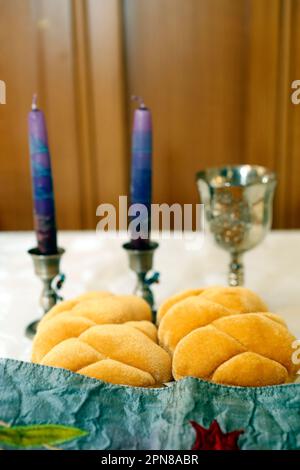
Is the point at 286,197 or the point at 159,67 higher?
the point at 159,67

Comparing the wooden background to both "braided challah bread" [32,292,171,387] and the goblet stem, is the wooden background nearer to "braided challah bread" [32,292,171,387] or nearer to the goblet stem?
the goblet stem

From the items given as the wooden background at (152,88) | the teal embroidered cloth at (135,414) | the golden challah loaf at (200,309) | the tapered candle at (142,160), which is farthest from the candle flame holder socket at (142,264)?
the wooden background at (152,88)

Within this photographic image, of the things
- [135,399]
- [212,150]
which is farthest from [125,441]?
[212,150]

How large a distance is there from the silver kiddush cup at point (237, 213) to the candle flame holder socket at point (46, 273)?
0.22 metres

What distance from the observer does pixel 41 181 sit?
2.24 ft

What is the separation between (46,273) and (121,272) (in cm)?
28

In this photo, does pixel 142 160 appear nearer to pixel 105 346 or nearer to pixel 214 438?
pixel 105 346

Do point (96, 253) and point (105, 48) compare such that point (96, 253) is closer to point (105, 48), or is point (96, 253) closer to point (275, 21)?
point (105, 48)

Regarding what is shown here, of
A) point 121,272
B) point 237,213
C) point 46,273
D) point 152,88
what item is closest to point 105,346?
point 46,273

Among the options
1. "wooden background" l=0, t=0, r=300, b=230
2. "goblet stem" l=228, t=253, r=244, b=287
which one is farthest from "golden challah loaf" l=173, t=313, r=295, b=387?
"wooden background" l=0, t=0, r=300, b=230

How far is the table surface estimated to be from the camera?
31.2 inches

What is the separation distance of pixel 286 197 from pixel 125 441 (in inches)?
61.2

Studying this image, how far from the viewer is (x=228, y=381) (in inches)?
18.4

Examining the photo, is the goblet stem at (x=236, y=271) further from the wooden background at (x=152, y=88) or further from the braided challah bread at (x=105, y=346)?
the wooden background at (x=152, y=88)
